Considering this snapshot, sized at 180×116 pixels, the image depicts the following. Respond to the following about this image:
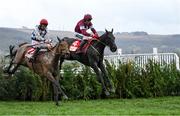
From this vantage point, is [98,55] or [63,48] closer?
[63,48]

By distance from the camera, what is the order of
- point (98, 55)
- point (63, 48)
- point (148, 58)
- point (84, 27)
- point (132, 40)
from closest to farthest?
point (63, 48) → point (98, 55) → point (84, 27) → point (148, 58) → point (132, 40)

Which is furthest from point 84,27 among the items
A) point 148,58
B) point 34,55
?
point 148,58

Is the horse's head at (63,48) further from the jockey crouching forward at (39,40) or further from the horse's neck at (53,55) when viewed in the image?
the jockey crouching forward at (39,40)

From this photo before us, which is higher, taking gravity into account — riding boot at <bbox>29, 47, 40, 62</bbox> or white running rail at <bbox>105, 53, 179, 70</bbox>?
riding boot at <bbox>29, 47, 40, 62</bbox>

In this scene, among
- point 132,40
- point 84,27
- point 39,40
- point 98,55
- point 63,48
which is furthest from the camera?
point 132,40

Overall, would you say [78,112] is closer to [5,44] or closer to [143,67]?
[143,67]

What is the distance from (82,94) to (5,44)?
1213 cm

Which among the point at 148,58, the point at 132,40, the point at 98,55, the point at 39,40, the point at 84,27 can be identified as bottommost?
the point at 148,58

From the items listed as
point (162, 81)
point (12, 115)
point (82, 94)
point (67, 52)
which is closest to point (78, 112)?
point (12, 115)

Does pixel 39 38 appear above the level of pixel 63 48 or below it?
above

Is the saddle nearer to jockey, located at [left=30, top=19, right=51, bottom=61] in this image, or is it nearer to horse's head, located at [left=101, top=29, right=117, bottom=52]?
horse's head, located at [left=101, top=29, right=117, bottom=52]

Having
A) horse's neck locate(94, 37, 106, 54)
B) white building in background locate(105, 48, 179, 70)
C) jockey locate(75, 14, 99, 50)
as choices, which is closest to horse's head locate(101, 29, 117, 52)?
horse's neck locate(94, 37, 106, 54)

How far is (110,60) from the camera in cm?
2570

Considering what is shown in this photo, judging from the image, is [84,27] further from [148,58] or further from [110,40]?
[148,58]
